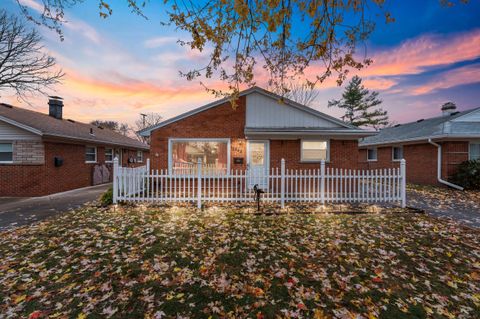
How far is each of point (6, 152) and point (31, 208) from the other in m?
4.83

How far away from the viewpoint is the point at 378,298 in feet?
9.46

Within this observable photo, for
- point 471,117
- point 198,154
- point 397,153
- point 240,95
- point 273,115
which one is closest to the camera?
point 240,95

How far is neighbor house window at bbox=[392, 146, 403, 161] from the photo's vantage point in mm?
16170

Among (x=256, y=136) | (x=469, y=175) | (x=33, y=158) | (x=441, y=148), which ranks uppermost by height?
(x=256, y=136)

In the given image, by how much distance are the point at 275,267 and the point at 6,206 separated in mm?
10663

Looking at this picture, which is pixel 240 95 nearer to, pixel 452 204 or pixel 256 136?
pixel 256 136

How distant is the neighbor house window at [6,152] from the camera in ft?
33.4

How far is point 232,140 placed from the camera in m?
10.9

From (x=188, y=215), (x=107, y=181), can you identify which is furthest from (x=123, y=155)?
(x=188, y=215)

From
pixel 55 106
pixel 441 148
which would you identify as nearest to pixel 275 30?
pixel 441 148

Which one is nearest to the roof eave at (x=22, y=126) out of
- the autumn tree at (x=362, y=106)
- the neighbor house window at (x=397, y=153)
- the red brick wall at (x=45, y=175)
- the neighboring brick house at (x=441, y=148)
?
the red brick wall at (x=45, y=175)

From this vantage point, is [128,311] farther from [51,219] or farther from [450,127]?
[450,127]

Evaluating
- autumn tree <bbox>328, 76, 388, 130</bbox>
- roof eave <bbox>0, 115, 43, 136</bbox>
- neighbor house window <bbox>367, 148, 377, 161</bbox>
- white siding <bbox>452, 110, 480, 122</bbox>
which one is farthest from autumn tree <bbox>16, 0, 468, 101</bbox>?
autumn tree <bbox>328, 76, 388, 130</bbox>

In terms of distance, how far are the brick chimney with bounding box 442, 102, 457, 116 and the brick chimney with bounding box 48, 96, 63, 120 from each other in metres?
28.7
